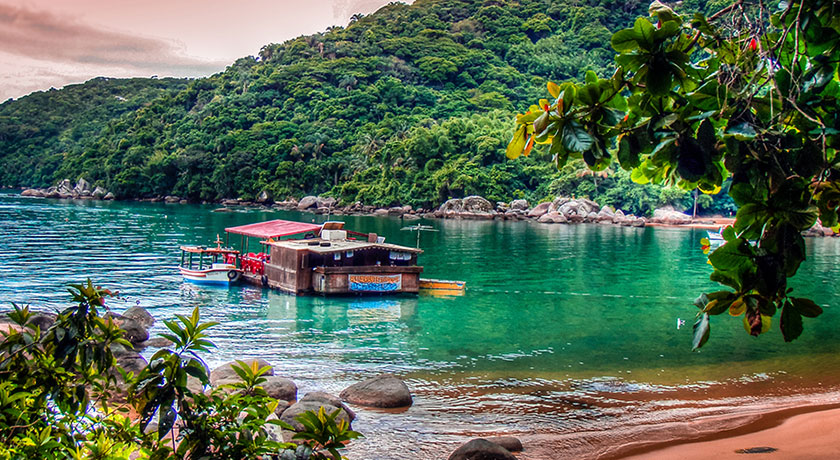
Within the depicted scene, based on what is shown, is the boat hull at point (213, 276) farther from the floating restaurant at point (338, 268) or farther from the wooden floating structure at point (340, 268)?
the wooden floating structure at point (340, 268)

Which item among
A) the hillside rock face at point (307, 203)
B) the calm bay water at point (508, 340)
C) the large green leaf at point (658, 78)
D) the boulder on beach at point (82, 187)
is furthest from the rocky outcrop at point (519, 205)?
the large green leaf at point (658, 78)

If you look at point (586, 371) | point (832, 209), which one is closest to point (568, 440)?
point (586, 371)

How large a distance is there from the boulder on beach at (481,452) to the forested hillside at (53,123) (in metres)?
124

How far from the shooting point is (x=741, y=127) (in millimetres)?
2676

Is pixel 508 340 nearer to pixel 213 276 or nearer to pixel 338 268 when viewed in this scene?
pixel 338 268

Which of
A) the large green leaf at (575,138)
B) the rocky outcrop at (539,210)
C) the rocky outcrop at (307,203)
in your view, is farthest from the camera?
the rocky outcrop at (307,203)

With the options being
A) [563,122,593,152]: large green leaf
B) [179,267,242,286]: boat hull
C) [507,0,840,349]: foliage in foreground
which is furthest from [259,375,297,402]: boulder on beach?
[179,267,242,286]: boat hull

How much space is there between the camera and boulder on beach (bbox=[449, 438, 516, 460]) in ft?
28.1

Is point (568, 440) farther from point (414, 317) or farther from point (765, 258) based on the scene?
point (414, 317)

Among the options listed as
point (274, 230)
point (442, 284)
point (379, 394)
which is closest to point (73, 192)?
point (274, 230)

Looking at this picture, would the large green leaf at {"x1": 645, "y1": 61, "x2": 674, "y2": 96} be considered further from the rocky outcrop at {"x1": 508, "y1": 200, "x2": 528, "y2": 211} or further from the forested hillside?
the forested hillside

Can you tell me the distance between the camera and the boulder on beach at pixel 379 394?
12109mm

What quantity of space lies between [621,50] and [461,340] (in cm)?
1653

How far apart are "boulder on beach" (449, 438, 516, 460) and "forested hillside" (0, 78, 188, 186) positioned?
408 feet
